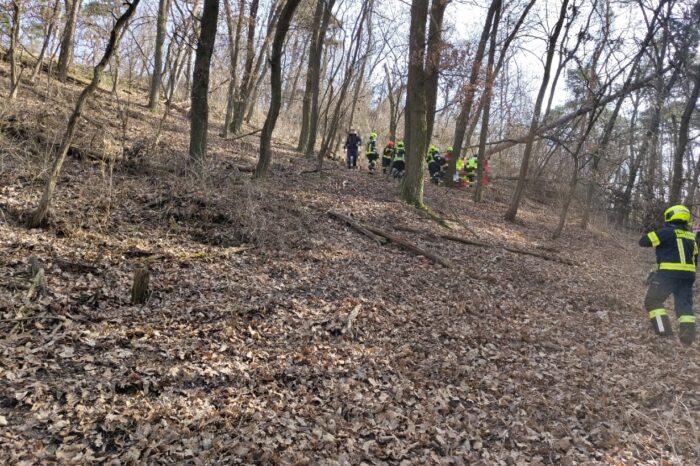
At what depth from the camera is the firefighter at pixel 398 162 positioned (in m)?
16.6

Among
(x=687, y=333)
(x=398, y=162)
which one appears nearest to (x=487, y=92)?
(x=398, y=162)

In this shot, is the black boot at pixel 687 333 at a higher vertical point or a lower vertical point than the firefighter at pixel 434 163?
lower

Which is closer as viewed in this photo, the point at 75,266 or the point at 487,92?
the point at 75,266

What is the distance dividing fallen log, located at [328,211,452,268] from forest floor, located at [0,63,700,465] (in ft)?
0.53

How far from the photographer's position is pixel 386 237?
31.6 ft

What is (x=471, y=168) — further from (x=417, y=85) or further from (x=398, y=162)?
(x=417, y=85)

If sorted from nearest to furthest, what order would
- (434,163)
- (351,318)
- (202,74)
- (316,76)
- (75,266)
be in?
1. (75,266)
2. (351,318)
3. (202,74)
4. (316,76)
5. (434,163)

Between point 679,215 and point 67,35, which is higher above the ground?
point 67,35

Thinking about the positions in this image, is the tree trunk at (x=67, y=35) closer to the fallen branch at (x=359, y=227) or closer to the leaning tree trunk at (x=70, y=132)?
the leaning tree trunk at (x=70, y=132)

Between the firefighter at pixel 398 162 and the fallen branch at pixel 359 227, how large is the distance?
21.7 ft

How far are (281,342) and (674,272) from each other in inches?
233

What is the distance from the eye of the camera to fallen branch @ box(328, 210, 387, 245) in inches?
372

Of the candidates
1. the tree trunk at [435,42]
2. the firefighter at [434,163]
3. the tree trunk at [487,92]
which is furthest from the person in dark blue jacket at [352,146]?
the tree trunk at [435,42]

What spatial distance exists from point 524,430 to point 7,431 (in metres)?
4.40
